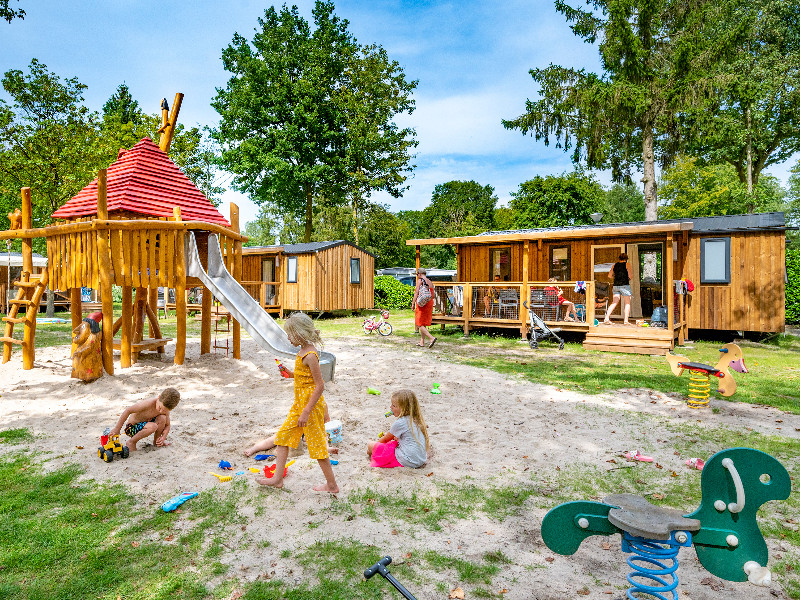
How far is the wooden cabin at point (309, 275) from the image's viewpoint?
22047mm

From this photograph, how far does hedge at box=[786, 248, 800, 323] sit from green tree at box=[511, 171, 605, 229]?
2151 cm

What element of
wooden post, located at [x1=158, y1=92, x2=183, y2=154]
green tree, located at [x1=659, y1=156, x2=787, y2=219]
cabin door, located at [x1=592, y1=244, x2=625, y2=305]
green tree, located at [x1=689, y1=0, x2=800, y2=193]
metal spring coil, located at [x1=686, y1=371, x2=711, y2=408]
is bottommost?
metal spring coil, located at [x1=686, y1=371, x2=711, y2=408]

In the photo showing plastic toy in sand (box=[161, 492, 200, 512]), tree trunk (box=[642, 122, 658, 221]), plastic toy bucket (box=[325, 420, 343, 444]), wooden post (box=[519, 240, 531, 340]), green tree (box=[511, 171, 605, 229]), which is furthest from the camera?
green tree (box=[511, 171, 605, 229])

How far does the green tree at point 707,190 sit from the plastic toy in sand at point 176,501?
116 feet

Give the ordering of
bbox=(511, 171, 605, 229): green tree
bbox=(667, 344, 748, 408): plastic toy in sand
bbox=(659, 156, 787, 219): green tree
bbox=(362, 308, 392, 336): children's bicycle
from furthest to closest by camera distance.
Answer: bbox=(511, 171, 605, 229): green tree → bbox=(659, 156, 787, 219): green tree → bbox=(362, 308, 392, 336): children's bicycle → bbox=(667, 344, 748, 408): plastic toy in sand

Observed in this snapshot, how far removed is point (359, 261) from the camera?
982 inches

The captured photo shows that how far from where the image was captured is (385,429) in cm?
600

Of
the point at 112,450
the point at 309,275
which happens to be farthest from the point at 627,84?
the point at 112,450

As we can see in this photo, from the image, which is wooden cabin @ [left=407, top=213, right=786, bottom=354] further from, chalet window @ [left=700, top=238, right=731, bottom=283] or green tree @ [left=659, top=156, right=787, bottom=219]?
green tree @ [left=659, top=156, right=787, bottom=219]

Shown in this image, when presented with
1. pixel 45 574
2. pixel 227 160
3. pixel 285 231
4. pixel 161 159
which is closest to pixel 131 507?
pixel 45 574

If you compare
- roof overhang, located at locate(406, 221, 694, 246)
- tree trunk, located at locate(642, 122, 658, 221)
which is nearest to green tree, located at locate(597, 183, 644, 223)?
tree trunk, located at locate(642, 122, 658, 221)

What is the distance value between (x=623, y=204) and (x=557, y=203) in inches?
1159

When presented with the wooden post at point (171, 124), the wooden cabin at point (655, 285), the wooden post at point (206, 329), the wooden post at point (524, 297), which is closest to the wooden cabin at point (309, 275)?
the wooden cabin at point (655, 285)

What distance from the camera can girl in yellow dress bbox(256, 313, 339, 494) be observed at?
395cm
